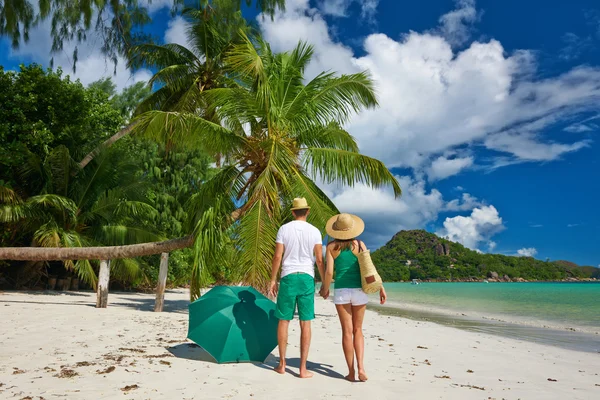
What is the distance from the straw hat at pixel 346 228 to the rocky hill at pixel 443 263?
3224 inches

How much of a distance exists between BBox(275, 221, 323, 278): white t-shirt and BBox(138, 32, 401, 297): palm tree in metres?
3.43

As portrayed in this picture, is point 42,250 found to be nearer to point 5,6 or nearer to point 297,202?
point 5,6

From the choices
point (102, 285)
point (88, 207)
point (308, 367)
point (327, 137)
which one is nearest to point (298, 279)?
point (308, 367)

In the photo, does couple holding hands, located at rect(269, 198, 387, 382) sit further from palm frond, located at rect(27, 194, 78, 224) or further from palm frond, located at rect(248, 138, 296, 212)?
palm frond, located at rect(27, 194, 78, 224)

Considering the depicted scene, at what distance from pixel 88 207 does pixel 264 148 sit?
9387 millimetres

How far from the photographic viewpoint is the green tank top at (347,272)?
4.45m

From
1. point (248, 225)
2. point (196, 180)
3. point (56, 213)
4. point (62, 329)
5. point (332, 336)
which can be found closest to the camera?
point (62, 329)

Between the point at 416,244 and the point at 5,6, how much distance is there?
96.4 m

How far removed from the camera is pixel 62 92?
16.5 meters

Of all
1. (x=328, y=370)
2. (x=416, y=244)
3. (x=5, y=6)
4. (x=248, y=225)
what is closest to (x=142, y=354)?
(x=328, y=370)

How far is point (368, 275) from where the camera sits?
4324mm

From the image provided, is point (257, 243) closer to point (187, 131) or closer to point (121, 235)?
point (187, 131)

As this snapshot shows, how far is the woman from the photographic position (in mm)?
4441

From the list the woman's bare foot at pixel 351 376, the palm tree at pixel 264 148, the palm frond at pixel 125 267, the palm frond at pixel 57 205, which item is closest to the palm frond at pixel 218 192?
the palm tree at pixel 264 148
